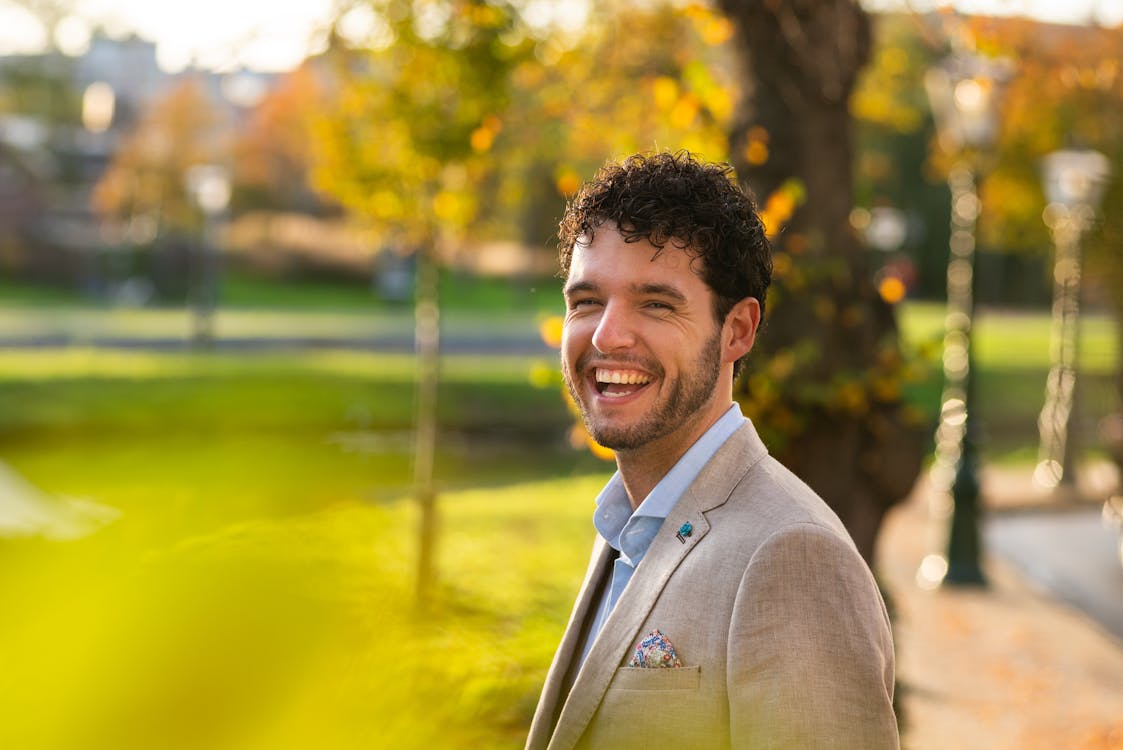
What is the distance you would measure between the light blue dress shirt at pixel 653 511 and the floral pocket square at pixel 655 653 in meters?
0.18

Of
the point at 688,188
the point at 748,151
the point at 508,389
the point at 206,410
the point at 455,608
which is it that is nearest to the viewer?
the point at 688,188

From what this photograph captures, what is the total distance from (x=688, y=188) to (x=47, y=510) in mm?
1189

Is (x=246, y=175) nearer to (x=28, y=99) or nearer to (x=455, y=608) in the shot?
(x=28, y=99)

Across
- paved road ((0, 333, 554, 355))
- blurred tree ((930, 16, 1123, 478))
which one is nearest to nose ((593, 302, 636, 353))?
blurred tree ((930, 16, 1123, 478))

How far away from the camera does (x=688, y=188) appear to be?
6.65ft

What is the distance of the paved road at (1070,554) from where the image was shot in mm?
11344

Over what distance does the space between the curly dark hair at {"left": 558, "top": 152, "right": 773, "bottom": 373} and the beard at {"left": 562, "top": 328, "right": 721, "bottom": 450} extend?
0.23 ft

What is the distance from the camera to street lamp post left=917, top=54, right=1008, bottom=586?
11.9 metres

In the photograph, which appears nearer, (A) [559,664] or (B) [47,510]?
(B) [47,510]

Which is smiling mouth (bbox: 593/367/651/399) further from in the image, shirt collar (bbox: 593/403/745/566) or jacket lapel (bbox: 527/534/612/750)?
jacket lapel (bbox: 527/534/612/750)

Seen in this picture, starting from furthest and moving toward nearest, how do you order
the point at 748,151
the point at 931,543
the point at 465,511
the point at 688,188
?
the point at 931,543, the point at 465,511, the point at 748,151, the point at 688,188

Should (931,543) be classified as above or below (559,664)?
below

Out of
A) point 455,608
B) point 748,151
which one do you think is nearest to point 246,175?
point 748,151

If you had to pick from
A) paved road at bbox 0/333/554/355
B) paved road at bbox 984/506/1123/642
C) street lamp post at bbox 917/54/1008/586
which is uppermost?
street lamp post at bbox 917/54/1008/586
